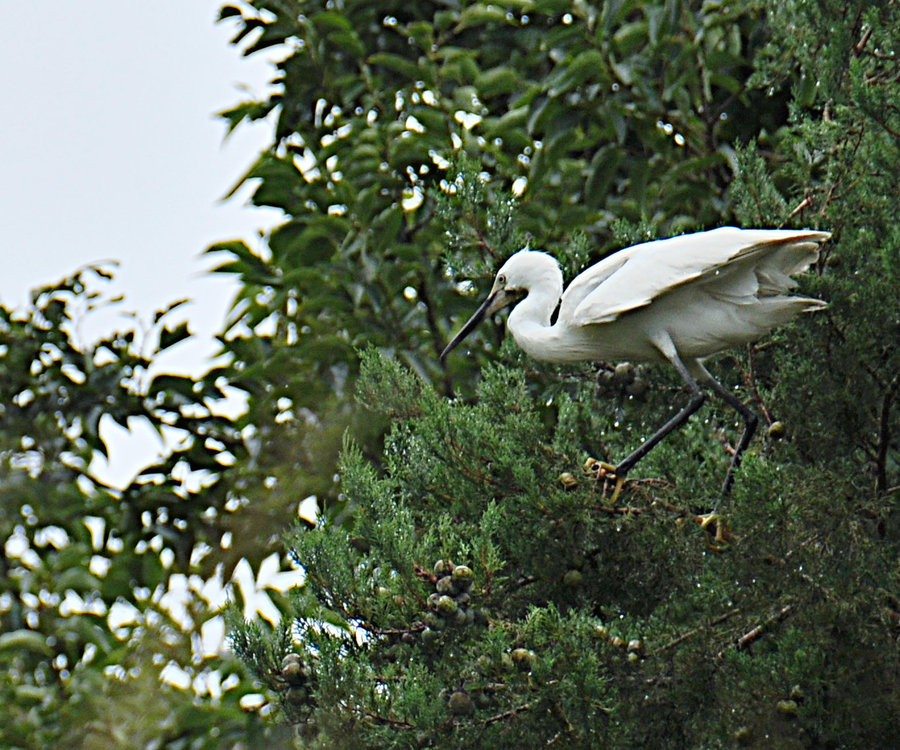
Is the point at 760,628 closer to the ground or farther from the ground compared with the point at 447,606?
closer to the ground

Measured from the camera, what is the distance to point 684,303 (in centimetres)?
220

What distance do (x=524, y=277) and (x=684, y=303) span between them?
14.1 inches

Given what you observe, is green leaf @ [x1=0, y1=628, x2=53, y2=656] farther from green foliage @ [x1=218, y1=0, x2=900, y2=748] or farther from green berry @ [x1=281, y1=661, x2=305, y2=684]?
green berry @ [x1=281, y1=661, x2=305, y2=684]

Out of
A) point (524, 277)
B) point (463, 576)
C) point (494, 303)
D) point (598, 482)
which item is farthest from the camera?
point (494, 303)

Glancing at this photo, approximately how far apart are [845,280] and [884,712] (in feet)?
2.48

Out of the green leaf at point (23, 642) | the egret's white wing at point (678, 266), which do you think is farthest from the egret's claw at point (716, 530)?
the green leaf at point (23, 642)

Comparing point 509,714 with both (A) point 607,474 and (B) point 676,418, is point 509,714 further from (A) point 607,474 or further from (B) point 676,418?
(B) point 676,418

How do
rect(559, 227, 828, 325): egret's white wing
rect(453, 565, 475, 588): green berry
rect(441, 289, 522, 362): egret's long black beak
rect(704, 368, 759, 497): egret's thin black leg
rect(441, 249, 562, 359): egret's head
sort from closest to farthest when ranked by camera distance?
rect(453, 565, 475, 588): green berry
rect(559, 227, 828, 325): egret's white wing
rect(704, 368, 759, 497): egret's thin black leg
rect(441, 249, 562, 359): egret's head
rect(441, 289, 522, 362): egret's long black beak

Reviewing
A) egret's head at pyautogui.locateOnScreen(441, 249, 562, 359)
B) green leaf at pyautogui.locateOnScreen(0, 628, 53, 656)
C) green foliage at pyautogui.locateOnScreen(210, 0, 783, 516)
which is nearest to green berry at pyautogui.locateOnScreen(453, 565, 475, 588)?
egret's head at pyautogui.locateOnScreen(441, 249, 562, 359)

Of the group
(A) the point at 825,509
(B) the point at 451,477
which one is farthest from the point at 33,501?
(A) the point at 825,509

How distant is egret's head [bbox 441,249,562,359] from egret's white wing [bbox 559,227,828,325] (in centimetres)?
18

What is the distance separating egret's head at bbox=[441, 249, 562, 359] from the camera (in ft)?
7.89

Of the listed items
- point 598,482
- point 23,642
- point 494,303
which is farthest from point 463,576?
point 23,642

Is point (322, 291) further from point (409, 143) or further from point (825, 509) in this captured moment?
point (825, 509)
